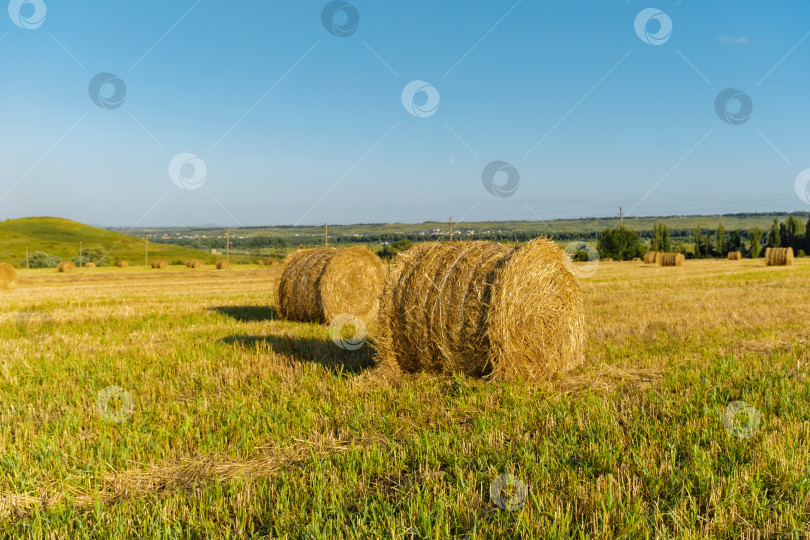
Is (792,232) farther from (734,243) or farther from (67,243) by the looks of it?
(67,243)

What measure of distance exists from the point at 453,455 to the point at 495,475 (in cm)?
45

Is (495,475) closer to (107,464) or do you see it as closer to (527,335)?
(107,464)

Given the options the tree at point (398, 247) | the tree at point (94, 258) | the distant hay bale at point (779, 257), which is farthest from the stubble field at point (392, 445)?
the tree at point (94, 258)

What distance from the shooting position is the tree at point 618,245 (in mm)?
63250

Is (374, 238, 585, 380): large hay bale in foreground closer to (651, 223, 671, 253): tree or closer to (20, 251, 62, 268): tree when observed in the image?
(20, 251, 62, 268): tree

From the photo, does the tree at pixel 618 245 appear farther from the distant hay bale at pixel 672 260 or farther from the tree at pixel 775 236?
the tree at pixel 775 236

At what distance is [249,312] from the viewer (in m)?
14.3

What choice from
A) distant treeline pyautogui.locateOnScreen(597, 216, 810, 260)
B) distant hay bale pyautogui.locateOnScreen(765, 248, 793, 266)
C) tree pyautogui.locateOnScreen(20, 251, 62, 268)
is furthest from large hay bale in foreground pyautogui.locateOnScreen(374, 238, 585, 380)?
tree pyautogui.locateOnScreen(20, 251, 62, 268)

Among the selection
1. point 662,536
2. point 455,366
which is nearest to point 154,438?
point 455,366

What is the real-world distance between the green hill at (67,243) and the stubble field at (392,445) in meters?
61.3

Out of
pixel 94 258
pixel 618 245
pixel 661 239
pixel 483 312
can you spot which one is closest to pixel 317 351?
pixel 483 312

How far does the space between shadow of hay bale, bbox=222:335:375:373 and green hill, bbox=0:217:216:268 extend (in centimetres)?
5823

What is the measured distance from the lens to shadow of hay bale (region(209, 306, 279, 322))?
43.5 ft

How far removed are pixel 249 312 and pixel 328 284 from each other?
3.02 m
